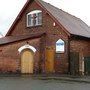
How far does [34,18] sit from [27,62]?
5.41 metres

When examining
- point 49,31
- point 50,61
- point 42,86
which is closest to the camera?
point 42,86

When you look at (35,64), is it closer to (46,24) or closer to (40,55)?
(40,55)

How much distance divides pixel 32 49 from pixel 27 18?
5.43 metres

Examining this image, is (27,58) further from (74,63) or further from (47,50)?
(74,63)

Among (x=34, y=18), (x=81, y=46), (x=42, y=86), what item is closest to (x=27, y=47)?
(x=34, y=18)

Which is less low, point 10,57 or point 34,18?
point 34,18

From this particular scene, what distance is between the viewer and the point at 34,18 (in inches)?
1501

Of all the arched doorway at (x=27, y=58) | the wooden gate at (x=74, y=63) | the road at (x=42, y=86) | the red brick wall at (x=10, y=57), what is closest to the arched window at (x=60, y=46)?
the wooden gate at (x=74, y=63)

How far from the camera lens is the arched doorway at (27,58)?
35078 millimetres

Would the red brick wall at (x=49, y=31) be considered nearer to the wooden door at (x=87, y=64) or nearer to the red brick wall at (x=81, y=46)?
the red brick wall at (x=81, y=46)

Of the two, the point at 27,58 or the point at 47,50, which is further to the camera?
the point at 47,50

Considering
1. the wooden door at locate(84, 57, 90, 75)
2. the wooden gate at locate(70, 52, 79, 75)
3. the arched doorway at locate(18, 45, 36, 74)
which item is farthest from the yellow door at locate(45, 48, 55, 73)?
the wooden door at locate(84, 57, 90, 75)

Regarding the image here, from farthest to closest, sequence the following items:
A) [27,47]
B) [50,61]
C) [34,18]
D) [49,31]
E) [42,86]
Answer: [34,18] < [49,31] < [27,47] < [50,61] < [42,86]

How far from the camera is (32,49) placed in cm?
3497
